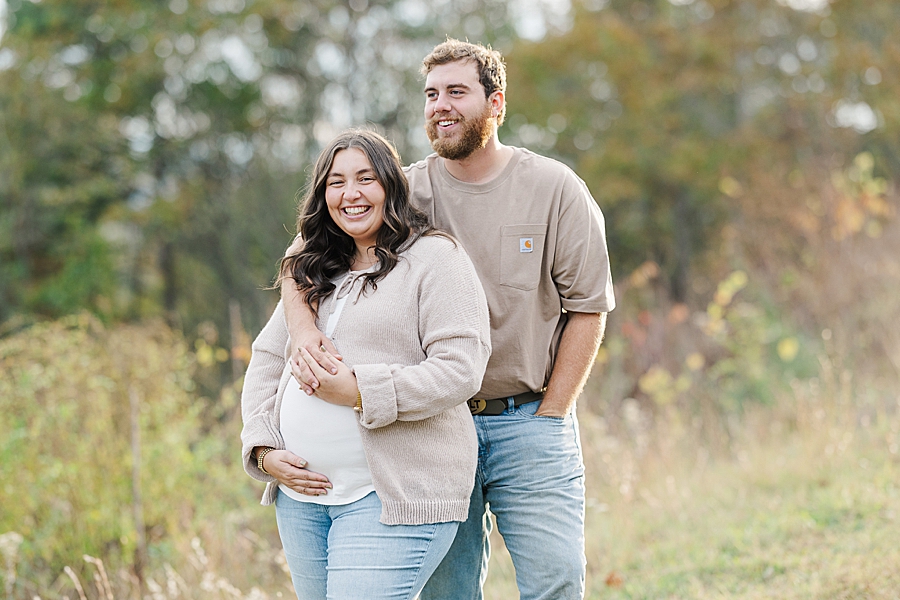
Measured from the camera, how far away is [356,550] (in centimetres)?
231

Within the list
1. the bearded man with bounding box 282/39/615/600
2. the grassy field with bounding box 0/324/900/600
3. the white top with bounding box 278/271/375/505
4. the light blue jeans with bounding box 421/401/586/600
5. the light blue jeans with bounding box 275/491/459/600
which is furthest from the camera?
the grassy field with bounding box 0/324/900/600

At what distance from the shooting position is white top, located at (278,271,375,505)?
7.87 feet

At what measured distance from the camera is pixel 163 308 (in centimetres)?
1548

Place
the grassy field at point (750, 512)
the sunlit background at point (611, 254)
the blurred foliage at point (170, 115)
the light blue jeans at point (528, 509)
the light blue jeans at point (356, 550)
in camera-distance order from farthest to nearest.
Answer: the blurred foliage at point (170, 115), the sunlit background at point (611, 254), the grassy field at point (750, 512), the light blue jeans at point (528, 509), the light blue jeans at point (356, 550)

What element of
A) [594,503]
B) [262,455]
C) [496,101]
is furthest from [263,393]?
[594,503]

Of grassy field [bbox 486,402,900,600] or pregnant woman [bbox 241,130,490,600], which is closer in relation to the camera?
pregnant woman [bbox 241,130,490,600]

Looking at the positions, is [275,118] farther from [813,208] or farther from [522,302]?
[522,302]

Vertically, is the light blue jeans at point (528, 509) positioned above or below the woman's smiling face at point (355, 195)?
below

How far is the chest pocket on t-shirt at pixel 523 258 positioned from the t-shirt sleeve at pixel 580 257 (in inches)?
3.0

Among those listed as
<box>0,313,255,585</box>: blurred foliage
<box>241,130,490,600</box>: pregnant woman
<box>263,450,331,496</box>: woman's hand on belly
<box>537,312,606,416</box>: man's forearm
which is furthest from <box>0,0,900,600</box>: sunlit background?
<box>263,450,331,496</box>: woman's hand on belly

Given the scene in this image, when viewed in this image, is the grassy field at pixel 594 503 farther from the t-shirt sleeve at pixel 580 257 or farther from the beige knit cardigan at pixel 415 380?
the beige knit cardigan at pixel 415 380

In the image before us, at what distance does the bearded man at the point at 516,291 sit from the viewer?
2762 mm

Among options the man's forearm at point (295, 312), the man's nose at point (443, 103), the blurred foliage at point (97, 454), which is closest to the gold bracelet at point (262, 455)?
the man's forearm at point (295, 312)

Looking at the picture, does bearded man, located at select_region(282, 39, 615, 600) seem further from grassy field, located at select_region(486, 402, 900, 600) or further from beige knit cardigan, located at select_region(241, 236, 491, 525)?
grassy field, located at select_region(486, 402, 900, 600)
